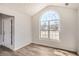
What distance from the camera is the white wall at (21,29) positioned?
179 centimetres

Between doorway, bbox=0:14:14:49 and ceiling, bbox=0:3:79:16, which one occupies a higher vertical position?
ceiling, bbox=0:3:79:16

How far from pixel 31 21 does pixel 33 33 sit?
0.24 meters

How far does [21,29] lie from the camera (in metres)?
1.84

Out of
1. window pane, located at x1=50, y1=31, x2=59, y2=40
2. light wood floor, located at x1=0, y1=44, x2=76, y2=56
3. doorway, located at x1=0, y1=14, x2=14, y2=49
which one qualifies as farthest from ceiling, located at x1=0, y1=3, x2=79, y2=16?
light wood floor, located at x1=0, y1=44, x2=76, y2=56

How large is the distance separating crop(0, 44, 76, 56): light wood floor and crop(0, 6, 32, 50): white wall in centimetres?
9

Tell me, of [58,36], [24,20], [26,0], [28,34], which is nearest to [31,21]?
[24,20]

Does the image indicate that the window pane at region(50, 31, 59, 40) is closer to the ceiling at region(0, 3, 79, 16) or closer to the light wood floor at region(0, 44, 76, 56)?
the light wood floor at region(0, 44, 76, 56)

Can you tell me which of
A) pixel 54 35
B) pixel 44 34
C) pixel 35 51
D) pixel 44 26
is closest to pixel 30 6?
pixel 44 26

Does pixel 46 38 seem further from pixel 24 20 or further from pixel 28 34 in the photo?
pixel 24 20

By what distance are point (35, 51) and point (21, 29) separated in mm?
490

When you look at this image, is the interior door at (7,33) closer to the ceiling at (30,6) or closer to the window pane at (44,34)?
the ceiling at (30,6)

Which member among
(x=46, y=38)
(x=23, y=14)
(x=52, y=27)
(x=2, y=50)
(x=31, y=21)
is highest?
(x=23, y=14)

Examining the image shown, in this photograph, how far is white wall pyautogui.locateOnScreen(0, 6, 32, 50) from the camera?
179 cm

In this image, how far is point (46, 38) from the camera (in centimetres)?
187
